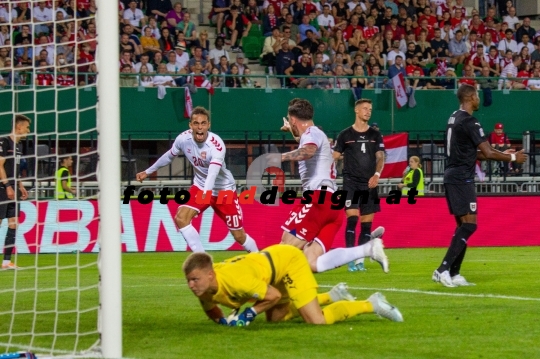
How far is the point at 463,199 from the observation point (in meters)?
11.4

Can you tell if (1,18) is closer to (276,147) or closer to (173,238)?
(173,238)

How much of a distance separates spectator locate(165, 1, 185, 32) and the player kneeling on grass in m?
18.0

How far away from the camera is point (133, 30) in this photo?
24719 millimetres

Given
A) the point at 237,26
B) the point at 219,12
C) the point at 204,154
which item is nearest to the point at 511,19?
the point at 237,26

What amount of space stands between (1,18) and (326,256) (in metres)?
11.2

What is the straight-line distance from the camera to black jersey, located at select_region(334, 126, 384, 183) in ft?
46.5

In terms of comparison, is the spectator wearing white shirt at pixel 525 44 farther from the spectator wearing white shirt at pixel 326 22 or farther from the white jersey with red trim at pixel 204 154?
the white jersey with red trim at pixel 204 154

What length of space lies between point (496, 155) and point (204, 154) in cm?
429

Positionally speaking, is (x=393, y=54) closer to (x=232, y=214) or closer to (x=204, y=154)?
(x=232, y=214)

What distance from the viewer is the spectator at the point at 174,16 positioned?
25.7 m

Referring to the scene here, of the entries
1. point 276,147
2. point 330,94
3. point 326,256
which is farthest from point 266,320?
point 330,94

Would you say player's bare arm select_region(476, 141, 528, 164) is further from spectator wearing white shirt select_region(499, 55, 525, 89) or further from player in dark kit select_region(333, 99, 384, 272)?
spectator wearing white shirt select_region(499, 55, 525, 89)

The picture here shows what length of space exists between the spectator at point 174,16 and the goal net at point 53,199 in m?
4.02

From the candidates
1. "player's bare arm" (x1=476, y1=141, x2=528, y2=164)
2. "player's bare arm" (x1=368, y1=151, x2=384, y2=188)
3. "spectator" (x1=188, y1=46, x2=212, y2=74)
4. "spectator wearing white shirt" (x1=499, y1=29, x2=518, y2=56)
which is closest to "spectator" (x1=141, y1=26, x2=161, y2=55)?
"spectator" (x1=188, y1=46, x2=212, y2=74)
